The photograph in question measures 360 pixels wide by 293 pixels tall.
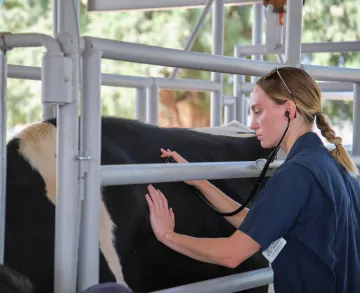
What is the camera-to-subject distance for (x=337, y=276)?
1.73 metres

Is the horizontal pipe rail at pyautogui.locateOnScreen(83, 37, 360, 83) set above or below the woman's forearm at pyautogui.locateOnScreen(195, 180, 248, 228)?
above

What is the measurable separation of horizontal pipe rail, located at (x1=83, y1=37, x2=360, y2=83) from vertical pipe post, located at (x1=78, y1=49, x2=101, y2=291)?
54mm

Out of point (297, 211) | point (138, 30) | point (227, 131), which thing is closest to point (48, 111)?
point (227, 131)

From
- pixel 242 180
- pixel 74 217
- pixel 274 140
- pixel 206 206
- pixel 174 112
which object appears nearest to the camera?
pixel 74 217

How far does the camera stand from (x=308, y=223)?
5.52ft

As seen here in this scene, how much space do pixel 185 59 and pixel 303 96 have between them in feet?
1.04

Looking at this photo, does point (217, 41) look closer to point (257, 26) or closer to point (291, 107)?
point (257, 26)

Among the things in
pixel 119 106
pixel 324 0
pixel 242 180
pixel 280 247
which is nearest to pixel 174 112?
pixel 119 106

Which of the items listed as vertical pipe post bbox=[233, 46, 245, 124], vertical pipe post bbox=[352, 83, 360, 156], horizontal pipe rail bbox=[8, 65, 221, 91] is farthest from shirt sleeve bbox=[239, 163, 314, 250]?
vertical pipe post bbox=[233, 46, 245, 124]

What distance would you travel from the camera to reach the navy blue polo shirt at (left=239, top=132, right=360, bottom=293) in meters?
1.64

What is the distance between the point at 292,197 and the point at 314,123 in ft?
1.00

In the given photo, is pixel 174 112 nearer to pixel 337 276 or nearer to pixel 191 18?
pixel 191 18

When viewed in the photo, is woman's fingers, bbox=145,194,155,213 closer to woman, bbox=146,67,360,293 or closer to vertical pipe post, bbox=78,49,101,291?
woman, bbox=146,67,360,293

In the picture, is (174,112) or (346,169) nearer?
(346,169)
